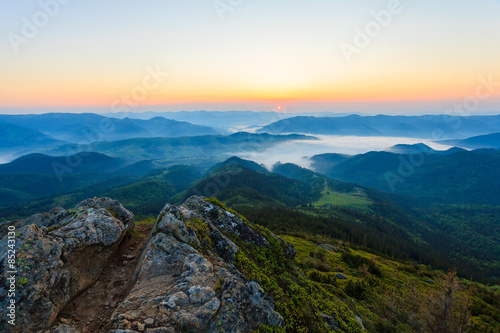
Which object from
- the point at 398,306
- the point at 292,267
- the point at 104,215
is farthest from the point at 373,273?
the point at 104,215

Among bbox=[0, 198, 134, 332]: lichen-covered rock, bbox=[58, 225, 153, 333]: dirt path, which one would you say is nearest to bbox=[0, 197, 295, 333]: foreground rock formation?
bbox=[0, 198, 134, 332]: lichen-covered rock

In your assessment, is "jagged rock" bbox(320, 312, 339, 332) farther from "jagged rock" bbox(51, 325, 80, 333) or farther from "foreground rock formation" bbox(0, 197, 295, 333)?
"jagged rock" bbox(51, 325, 80, 333)

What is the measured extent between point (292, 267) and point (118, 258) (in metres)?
10.7

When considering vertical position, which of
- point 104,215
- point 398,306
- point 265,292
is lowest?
point 398,306

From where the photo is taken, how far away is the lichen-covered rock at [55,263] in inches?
280

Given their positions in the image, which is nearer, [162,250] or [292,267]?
[162,250]

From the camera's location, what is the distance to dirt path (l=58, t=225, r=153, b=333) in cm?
823

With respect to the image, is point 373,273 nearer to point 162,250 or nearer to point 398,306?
point 398,306

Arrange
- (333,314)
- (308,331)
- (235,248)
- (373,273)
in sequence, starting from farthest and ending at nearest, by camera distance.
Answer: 1. (373,273)
2. (235,248)
3. (333,314)
4. (308,331)

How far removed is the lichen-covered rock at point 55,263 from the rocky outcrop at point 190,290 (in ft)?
7.84

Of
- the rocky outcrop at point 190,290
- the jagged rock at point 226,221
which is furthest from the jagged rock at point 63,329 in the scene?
the jagged rock at point 226,221

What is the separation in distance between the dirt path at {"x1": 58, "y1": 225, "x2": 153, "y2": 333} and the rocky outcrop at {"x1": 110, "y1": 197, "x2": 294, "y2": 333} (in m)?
1.26

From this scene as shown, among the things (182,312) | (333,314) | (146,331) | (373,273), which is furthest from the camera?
(373,273)

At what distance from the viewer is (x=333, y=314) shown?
11.3 meters
